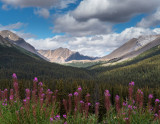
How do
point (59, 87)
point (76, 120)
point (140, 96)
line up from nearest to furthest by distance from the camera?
point (140, 96) < point (76, 120) < point (59, 87)

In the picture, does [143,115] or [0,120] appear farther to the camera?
[143,115]

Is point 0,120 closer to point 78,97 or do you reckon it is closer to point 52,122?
point 52,122

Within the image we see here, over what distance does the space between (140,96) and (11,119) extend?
5204mm

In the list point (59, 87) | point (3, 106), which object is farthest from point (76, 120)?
point (59, 87)

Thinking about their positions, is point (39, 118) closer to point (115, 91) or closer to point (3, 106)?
point (3, 106)

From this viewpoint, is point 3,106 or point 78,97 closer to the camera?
point 78,97

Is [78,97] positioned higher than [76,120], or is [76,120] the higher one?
[78,97]

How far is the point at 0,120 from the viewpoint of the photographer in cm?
582

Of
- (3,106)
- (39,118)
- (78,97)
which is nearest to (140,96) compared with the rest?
(78,97)

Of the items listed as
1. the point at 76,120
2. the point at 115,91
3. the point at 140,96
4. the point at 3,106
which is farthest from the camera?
the point at 115,91

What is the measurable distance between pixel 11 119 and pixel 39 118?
3.63 feet

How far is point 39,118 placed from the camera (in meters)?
6.30


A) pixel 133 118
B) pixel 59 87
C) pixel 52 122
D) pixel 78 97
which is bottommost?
pixel 59 87

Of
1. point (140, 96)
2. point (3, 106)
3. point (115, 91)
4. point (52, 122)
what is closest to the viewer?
point (52, 122)
